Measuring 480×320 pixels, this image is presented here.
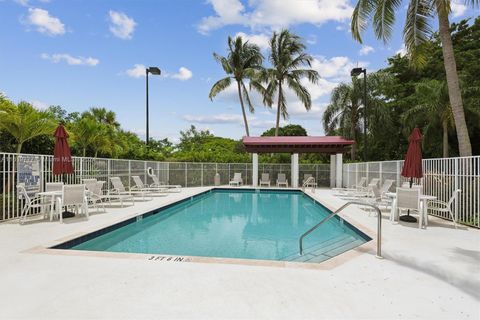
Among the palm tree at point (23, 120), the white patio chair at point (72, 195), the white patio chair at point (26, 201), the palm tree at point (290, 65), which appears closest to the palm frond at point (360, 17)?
the white patio chair at point (72, 195)

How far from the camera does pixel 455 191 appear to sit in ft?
25.2

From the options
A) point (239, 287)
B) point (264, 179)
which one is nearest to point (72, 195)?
point (239, 287)

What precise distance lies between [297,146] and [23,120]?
50.0 ft

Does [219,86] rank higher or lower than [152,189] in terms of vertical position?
higher

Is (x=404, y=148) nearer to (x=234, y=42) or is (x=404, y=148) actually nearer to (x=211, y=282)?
(x=234, y=42)

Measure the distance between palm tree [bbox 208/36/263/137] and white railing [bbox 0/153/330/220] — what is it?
805 centimetres

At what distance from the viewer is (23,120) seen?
1124cm

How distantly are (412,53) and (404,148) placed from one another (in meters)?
18.1

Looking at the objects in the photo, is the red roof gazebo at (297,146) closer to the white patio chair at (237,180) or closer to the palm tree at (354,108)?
the white patio chair at (237,180)

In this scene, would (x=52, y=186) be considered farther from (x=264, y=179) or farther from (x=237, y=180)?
(x=264, y=179)

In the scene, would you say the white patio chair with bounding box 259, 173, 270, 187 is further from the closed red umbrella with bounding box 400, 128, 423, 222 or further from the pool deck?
the pool deck

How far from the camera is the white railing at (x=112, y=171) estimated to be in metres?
8.10

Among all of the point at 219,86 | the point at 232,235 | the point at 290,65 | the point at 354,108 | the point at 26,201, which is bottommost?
the point at 232,235

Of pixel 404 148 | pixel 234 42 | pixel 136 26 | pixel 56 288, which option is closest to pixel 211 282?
pixel 56 288
